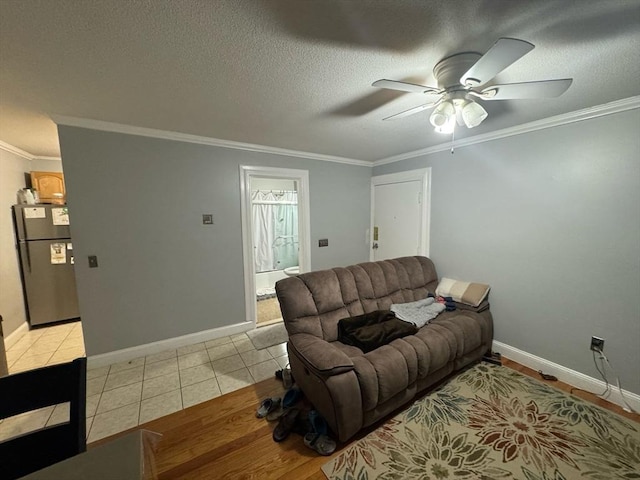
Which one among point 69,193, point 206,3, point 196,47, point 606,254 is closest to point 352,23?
point 206,3

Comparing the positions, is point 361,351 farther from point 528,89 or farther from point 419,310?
point 528,89

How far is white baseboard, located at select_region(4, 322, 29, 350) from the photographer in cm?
282

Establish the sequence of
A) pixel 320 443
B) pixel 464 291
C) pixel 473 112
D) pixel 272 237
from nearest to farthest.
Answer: pixel 473 112
pixel 320 443
pixel 464 291
pixel 272 237

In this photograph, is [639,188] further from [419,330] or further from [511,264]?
A: [419,330]

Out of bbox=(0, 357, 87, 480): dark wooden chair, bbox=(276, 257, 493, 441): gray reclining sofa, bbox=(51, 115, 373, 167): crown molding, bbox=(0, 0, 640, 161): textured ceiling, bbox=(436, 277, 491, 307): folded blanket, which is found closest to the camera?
bbox=(0, 357, 87, 480): dark wooden chair

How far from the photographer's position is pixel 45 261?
10.7 feet

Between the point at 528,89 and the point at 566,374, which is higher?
the point at 528,89

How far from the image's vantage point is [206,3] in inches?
38.2

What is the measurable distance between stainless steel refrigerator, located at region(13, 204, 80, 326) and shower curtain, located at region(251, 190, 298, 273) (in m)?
2.67

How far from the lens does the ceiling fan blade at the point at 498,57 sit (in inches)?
35.8

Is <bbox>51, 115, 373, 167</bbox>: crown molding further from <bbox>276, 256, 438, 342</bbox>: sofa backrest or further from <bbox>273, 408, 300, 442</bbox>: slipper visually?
<bbox>273, 408, 300, 442</bbox>: slipper

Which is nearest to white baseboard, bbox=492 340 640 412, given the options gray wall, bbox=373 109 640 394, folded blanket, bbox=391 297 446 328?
gray wall, bbox=373 109 640 394

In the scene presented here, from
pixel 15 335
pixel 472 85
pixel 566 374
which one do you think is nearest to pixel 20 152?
pixel 15 335

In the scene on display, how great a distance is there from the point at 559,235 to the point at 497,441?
174 cm
